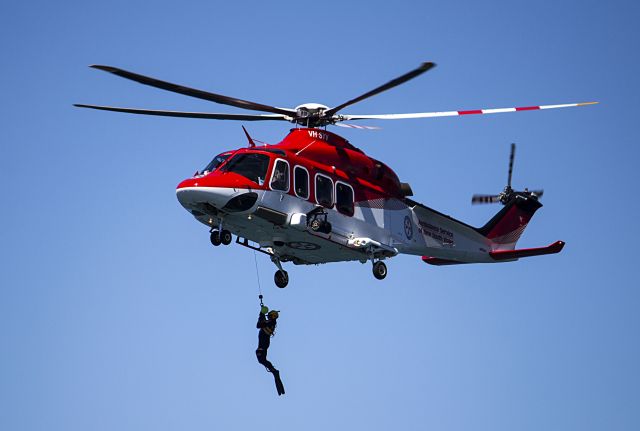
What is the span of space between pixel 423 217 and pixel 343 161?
377 cm

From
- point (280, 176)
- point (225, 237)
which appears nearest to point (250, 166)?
point (280, 176)

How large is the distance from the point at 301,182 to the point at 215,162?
7.64 ft

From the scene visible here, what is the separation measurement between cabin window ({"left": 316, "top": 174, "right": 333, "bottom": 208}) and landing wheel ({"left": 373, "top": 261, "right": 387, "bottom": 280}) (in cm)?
234

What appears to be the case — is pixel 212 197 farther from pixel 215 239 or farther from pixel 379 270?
pixel 379 270

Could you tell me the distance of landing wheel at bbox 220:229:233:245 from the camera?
25513mm

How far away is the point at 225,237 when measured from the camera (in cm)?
2556

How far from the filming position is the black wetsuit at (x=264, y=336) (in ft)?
88.9

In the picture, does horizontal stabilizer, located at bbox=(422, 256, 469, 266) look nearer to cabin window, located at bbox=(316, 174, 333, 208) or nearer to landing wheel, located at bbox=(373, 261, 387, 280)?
landing wheel, located at bbox=(373, 261, 387, 280)

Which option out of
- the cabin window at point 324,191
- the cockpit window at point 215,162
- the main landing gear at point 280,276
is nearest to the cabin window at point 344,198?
the cabin window at point 324,191

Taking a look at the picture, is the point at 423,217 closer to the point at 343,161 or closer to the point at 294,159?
the point at 343,161

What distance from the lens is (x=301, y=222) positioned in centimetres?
2594

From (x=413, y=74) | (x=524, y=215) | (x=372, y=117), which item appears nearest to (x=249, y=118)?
(x=372, y=117)

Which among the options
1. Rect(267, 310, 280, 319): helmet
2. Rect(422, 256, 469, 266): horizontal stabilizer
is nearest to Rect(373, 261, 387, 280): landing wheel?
Rect(267, 310, 280, 319): helmet

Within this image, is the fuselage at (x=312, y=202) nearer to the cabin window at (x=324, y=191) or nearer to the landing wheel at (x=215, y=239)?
the cabin window at (x=324, y=191)
